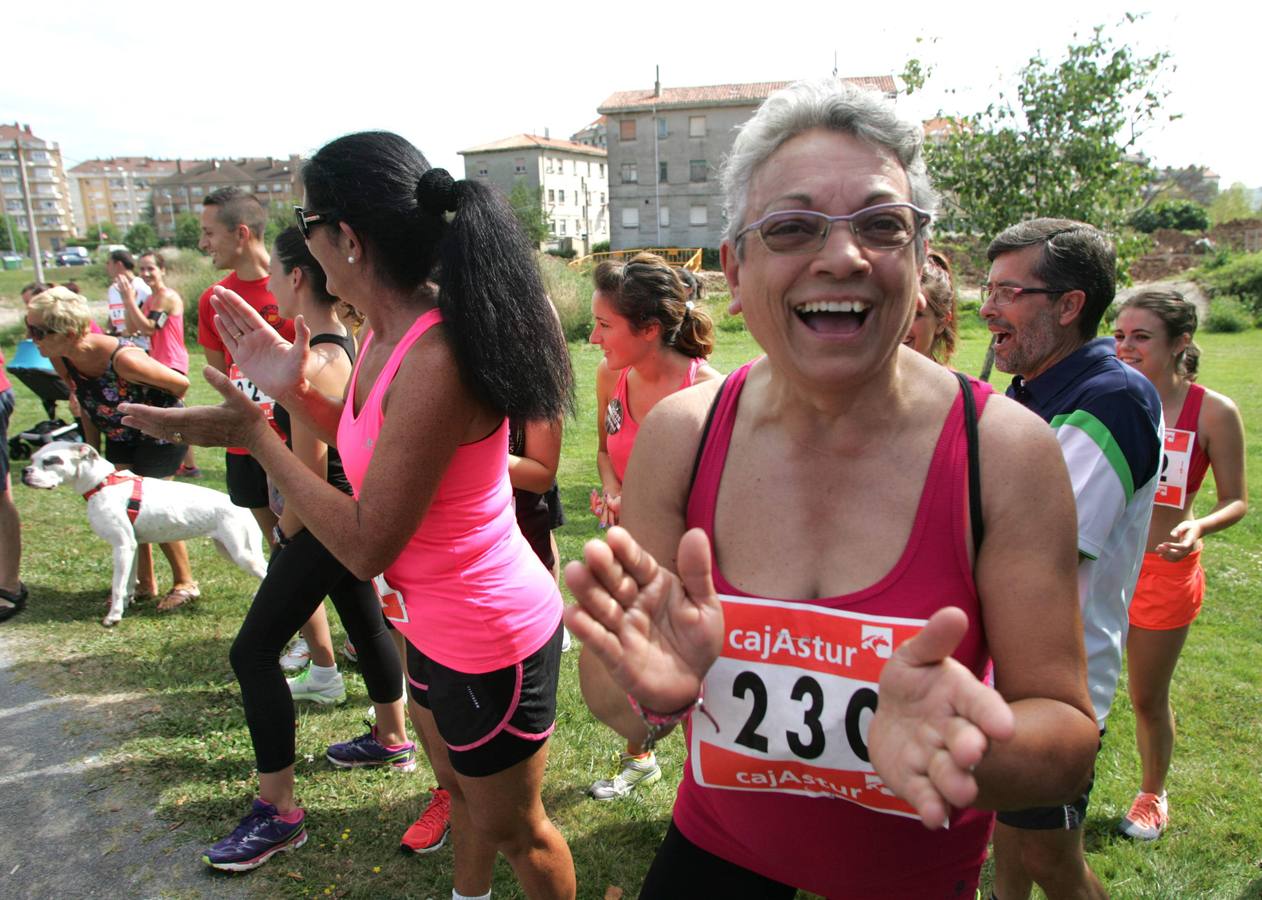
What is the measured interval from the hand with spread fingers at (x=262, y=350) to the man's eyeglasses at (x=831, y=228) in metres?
1.58

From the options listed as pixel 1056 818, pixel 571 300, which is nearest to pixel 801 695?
pixel 1056 818

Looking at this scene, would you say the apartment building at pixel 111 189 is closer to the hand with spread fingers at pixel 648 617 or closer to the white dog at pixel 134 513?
the white dog at pixel 134 513

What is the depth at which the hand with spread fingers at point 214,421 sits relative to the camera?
7.18 feet

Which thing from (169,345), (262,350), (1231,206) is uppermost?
(1231,206)

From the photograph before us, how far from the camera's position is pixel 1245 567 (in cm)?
633

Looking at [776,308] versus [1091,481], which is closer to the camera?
[776,308]

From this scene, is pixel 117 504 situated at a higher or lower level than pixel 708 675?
lower

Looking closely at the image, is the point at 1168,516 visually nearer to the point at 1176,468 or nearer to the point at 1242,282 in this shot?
the point at 1176,468

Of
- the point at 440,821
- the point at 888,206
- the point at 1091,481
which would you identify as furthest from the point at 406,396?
the point at 440,821

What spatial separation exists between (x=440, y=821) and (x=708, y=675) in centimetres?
215

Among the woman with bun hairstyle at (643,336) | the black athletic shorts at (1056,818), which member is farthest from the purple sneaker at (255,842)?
the black athletic shorts at (1056,818)

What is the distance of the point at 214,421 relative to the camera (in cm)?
220

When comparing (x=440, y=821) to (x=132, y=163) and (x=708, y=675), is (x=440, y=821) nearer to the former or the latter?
(x=708, y=675)

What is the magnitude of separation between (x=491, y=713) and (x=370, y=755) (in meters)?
1.81
